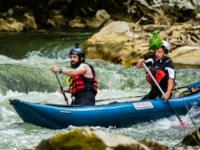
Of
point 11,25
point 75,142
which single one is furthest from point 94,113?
point 11,25

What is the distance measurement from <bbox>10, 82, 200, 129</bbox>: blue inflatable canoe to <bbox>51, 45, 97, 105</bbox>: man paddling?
252mm

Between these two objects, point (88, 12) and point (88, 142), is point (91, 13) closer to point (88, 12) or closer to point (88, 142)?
point (88, 12)

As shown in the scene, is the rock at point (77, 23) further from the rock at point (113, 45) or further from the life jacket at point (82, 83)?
the life jacket at point (82, 83)

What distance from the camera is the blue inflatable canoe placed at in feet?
25.8

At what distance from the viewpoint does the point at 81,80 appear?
806cm

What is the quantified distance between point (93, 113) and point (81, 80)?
1.73ft

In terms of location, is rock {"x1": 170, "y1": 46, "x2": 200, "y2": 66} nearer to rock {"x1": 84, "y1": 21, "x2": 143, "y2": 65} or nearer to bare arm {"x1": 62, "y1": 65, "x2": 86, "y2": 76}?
rock {"x1": 84, "y1": 21, "x2": 143, "y2": 65}

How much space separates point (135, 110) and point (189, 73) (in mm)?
5496

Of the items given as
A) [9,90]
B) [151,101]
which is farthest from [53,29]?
[151,101]

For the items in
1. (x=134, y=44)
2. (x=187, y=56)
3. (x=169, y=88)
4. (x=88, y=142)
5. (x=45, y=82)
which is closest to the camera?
(x=88, y=142)

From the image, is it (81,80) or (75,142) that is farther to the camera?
(81,80)

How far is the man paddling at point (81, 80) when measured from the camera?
7.85 m

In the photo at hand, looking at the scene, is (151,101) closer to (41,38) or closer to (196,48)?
(196,48)

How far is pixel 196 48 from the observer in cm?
1473
